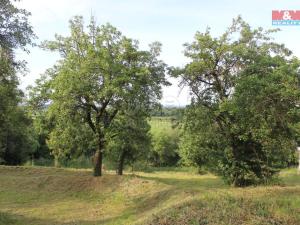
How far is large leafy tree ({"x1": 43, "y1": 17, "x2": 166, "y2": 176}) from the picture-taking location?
22.8 m

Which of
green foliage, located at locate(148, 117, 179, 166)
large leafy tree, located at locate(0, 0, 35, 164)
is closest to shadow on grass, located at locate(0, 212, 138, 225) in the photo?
large leafy tree, located at locate(0, 0, 35, 164)

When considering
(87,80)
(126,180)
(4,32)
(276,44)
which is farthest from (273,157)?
(4,32)

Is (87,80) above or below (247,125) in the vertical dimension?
above

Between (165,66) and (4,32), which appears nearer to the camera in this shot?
(4,32)

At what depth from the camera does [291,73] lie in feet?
62.2

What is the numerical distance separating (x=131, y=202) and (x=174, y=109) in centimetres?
657

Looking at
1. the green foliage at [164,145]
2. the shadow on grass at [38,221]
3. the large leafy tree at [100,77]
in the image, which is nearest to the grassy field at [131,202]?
the shadow on grass at [38,221]

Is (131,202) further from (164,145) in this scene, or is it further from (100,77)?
(164,145)

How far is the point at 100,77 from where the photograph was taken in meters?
23.5

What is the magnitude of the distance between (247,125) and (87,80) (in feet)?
30.9

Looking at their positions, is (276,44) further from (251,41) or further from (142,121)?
(142,121)

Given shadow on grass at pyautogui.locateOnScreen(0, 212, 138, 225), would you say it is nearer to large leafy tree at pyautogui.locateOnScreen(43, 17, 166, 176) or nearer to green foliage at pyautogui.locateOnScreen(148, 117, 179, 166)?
large leafy tree at pyautogui.locateOnScreen(43, 17, 166, 176)

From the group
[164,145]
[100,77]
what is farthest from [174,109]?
[164,145]

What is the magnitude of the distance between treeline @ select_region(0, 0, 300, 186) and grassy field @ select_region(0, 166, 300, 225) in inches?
86.9
